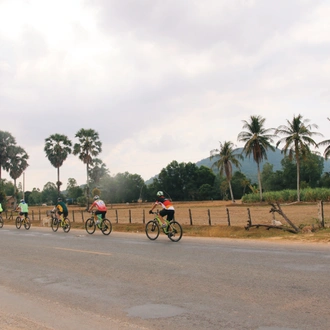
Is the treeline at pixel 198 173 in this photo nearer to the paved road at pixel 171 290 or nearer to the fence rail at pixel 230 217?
the fence rail at pixel 230 217

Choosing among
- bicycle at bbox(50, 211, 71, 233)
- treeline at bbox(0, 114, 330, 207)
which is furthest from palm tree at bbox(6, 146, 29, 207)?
bicycle at bbox(50, 211, 71, 233)

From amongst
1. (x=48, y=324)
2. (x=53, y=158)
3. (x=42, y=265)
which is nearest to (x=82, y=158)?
(x=53, y=158)

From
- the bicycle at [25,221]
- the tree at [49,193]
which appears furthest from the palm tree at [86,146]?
the tree at [49,193]

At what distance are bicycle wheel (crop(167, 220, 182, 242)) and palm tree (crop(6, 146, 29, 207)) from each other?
187 ft

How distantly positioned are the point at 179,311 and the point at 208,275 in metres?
2.44

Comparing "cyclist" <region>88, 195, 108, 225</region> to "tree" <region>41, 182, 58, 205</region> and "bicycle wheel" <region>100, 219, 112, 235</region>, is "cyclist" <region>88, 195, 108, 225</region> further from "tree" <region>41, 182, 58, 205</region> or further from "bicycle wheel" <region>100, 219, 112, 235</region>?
"tree" <region>41, 182, 58, 205</region>

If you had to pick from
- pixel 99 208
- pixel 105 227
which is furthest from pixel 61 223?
pixel 99 208

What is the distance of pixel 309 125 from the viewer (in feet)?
195

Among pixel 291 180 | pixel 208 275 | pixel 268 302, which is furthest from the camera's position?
pixel 291 180

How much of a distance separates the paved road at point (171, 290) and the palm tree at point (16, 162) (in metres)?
58.5

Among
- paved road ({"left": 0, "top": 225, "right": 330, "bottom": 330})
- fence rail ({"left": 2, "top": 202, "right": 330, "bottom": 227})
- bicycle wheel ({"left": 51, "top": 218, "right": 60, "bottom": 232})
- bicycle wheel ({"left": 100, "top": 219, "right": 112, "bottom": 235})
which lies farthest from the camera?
bicycle wheel ({"left": 51, "top": 218, "right": 60, "bottom": 232})

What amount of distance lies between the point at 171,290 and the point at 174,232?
8.05 meters

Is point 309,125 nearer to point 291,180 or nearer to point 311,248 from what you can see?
point 291,180

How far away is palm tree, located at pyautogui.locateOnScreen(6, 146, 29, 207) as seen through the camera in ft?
217
